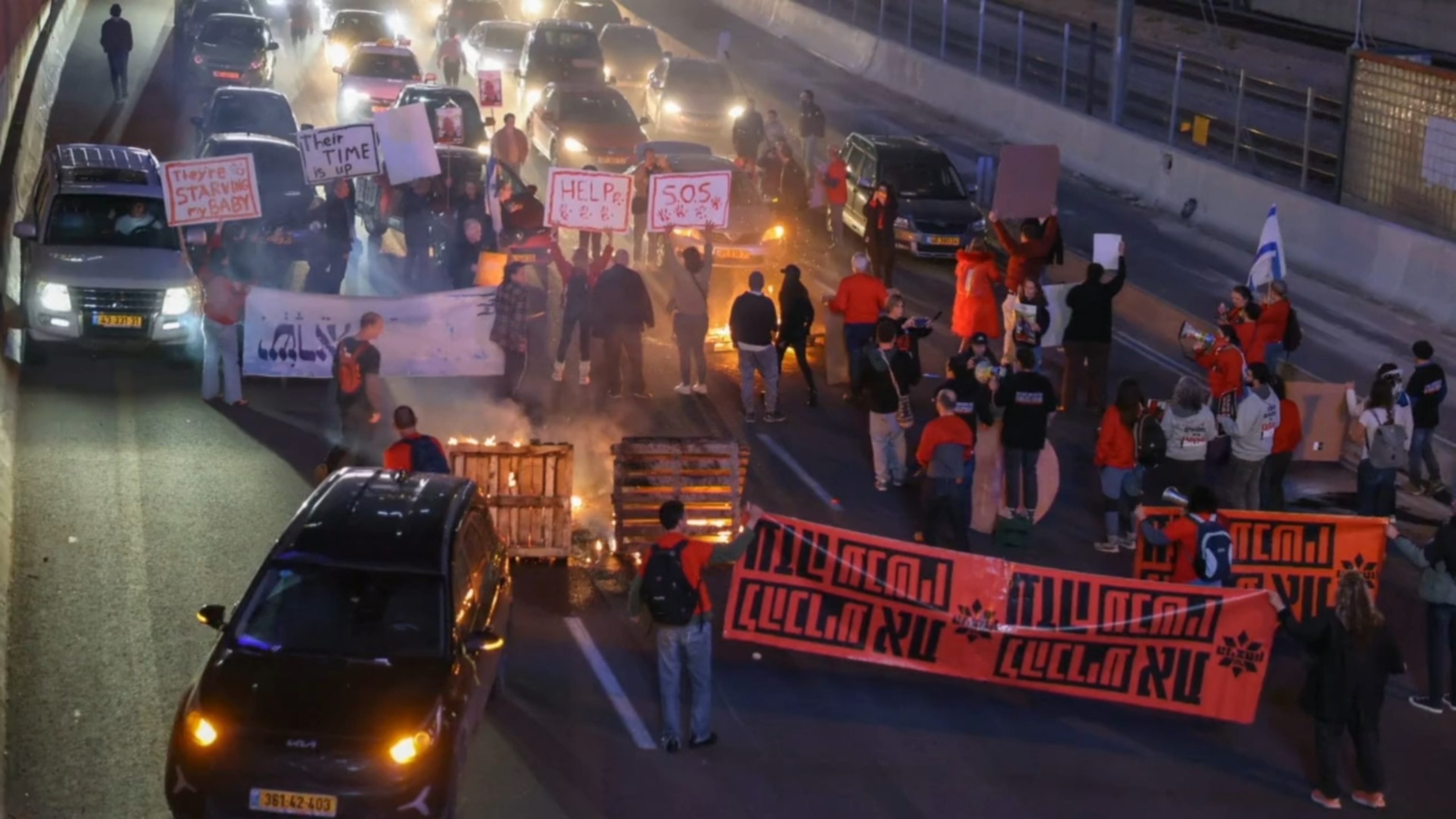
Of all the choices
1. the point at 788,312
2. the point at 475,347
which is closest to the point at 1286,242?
the point at 788,312

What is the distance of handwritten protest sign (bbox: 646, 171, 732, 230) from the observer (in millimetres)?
20609

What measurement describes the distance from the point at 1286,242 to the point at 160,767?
2091 centimetres

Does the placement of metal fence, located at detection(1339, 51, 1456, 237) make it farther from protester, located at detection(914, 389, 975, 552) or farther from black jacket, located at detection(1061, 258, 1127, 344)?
protester, located at detection(914, 389, 975, 552)

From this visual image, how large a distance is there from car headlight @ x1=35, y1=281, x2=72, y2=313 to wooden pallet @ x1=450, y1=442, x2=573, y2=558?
6367 millimetres

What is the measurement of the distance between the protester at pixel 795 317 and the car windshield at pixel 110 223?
22.3 feet

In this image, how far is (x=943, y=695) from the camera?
1248 cm

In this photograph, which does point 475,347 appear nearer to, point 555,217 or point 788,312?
point 555,217

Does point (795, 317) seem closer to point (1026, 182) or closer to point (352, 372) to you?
point (1026, 182)

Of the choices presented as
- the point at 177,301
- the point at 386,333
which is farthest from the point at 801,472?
the point at 177,301

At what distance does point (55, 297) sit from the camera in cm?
1848

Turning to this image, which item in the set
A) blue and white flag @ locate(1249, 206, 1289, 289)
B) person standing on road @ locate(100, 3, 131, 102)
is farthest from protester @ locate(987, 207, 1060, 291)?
person standing on road @ locate(100, 3, 131, 102)

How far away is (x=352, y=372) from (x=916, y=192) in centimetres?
1381

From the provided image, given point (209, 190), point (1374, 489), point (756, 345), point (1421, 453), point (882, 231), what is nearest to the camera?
point (1374, 489)

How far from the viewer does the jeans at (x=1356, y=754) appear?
10.9 meters
